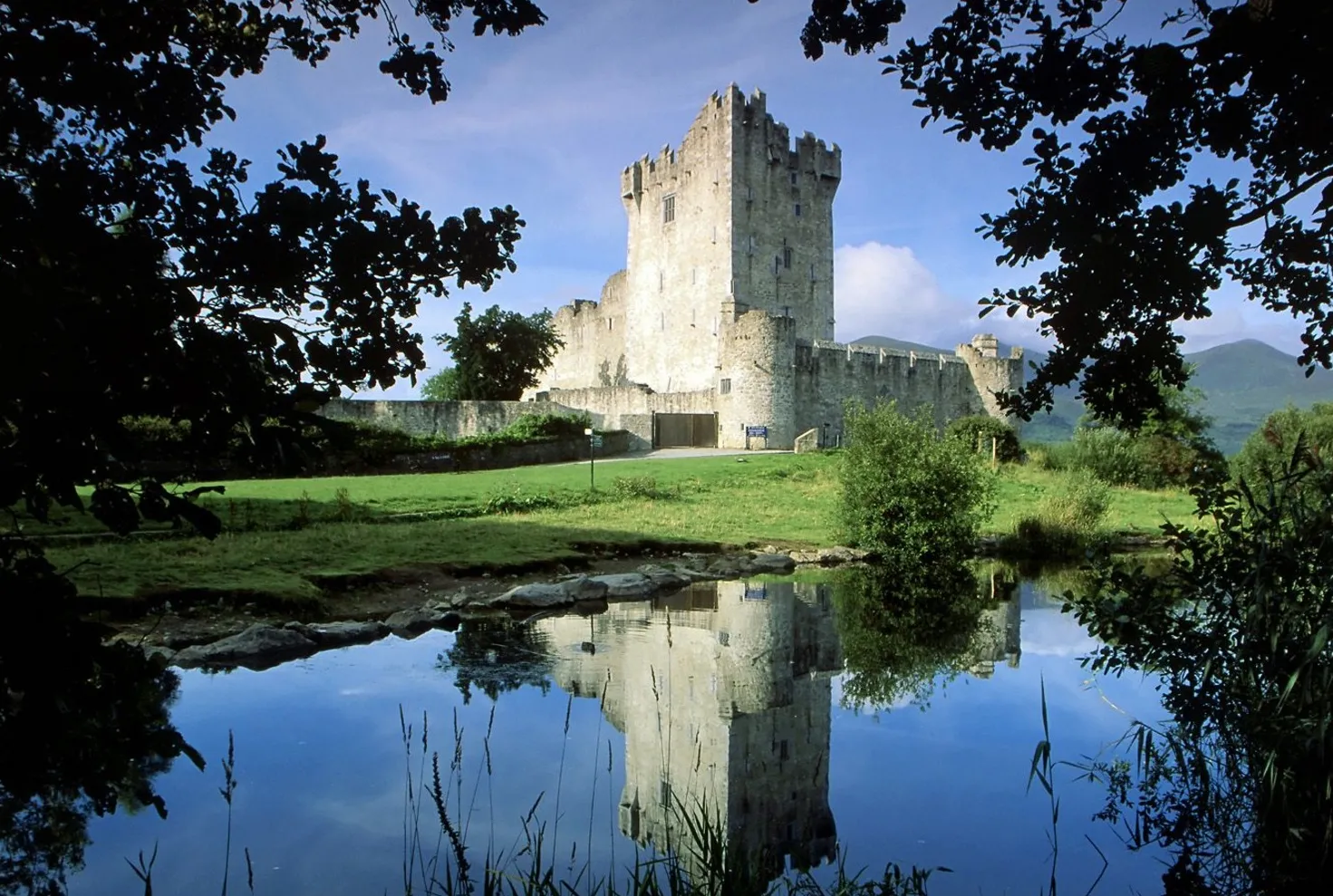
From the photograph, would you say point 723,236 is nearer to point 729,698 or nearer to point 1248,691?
point 729,698

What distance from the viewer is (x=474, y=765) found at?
6914mm

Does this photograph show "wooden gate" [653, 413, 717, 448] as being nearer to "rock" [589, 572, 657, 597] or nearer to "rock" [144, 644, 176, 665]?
"rock" [589, 572, 657, 597]

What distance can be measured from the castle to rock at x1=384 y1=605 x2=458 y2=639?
2640cm

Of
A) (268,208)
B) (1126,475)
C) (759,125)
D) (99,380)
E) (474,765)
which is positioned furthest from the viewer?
(759,125)

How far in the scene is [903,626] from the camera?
487 inches

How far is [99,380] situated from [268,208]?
3.22 feet

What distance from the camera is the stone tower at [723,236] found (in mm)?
45500

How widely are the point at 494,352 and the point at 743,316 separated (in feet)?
43.4

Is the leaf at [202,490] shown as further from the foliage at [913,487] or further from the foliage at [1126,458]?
the foliage at [1126,458]

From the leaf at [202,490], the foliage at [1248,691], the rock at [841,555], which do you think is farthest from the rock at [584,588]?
the leaf at [202,490]

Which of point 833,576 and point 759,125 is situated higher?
point 759,125

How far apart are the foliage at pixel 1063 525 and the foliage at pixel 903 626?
3299 millimetres

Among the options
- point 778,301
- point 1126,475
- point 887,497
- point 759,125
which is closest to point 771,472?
point 887,497

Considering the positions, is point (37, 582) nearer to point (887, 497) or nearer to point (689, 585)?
point (689, 585)
